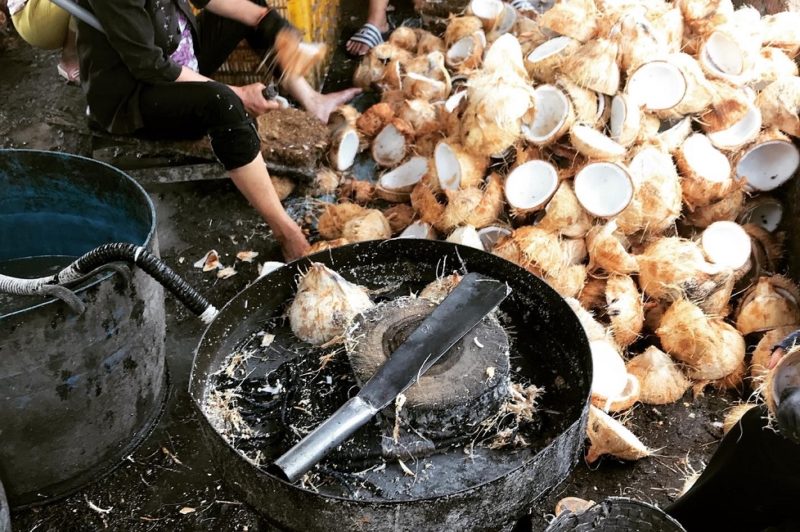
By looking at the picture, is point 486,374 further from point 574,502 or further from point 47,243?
point 47,243

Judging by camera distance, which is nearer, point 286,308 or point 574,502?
point 286,308

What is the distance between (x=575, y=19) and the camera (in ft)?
11.7

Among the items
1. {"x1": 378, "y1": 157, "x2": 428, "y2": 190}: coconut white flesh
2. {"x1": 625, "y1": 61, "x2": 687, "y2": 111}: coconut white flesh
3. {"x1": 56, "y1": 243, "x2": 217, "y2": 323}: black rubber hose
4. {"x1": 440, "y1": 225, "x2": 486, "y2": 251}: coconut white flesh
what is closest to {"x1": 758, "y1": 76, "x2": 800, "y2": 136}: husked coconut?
{"x1": 625, "y1": 61, "x2": 687, "y2": 111}: coconut white flesh

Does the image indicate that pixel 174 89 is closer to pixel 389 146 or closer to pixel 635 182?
pixel 389 146

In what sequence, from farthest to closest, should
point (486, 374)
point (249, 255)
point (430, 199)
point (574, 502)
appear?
point (249, 255)
point (430, 199)
point (574, 502)
point (486, 374)

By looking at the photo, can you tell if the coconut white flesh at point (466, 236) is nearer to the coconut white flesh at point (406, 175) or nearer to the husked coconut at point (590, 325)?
the husked coconut at point (590, 325)

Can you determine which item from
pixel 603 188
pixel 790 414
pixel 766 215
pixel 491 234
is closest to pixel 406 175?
pixel 491 234

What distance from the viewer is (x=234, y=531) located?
8.24 ft

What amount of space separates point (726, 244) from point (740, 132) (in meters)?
0.67

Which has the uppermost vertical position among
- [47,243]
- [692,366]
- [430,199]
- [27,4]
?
[27,4]

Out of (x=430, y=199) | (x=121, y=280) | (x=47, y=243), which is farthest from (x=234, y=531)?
(x=430, y=199)

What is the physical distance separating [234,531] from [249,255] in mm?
1733

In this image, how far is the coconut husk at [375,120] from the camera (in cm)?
426

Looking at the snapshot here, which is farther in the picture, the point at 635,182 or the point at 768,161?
the point at 768,161
